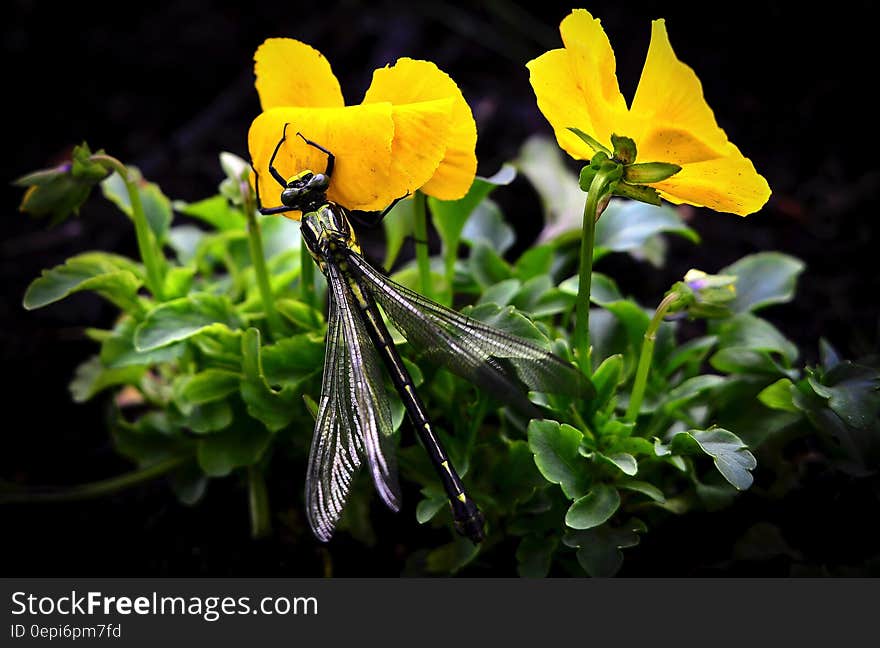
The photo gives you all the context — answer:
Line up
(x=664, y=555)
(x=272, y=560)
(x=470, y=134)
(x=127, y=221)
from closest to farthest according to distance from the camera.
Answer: (x=470, y=134), (x=664, y=555), (x=272, y=560), (x=127, y=221)

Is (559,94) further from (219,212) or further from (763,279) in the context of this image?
(219,212)

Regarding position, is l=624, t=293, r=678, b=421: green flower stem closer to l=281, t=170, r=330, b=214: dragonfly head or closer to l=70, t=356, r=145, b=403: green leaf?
l=281, t=170, r=330, b=214: dragonfly head

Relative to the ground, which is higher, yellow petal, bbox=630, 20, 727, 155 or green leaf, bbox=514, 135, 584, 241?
yellow petal, bbox=630, 20, 727, 155

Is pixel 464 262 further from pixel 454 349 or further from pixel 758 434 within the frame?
pixel 758 434

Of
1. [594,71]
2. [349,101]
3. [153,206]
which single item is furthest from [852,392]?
[349,101]

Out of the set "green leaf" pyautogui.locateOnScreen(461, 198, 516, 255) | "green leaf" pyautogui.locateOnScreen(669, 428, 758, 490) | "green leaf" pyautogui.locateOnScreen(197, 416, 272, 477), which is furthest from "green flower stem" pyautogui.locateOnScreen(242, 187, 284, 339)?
"green leaf" pyautogui.locateOnScreen(669, 428, 758, 490)
